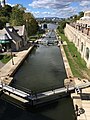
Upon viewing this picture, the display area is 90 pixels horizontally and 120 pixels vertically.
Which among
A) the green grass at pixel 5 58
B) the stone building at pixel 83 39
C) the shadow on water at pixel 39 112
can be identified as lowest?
the shadow on water at pixel 39 112

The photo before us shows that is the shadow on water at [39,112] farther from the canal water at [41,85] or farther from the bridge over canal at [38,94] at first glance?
the bridge over canal at [38,94]

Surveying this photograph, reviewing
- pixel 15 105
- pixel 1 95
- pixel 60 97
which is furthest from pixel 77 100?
pixel 1 95

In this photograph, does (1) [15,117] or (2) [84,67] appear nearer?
(1) [15,117]

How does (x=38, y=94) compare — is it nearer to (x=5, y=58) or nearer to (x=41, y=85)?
(x=41, y=85)

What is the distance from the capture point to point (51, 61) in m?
35.4

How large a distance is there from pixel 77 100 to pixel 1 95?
7.40 meters

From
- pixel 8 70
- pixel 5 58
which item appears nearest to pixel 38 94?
pixel 8 70

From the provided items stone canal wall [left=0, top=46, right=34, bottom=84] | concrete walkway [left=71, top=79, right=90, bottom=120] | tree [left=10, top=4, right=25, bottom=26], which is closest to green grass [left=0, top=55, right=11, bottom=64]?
stone canal wall [left=0, top=46, right=34, bottom=84]

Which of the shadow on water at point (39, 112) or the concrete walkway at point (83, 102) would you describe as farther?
the shadow on water at point (39, 112)

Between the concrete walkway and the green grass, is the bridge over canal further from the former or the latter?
the green grass

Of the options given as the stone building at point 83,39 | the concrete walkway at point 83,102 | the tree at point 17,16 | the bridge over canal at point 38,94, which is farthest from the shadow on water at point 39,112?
the tree at point 17,16

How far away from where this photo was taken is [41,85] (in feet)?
75.7

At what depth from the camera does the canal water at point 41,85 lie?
1633cm

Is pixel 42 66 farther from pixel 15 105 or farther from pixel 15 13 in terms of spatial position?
pixel 15 13
